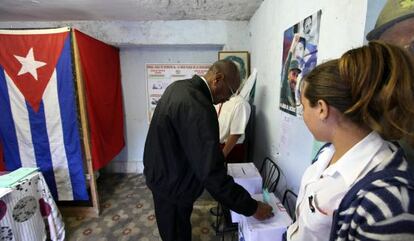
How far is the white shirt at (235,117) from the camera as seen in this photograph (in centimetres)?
180

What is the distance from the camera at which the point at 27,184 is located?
1591mm

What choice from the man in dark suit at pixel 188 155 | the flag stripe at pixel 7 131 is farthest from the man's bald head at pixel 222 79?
the flag stripe at pixel 7 131

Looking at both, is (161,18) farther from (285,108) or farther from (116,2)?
(285,108)

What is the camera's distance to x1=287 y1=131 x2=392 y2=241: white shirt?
0.49 meters

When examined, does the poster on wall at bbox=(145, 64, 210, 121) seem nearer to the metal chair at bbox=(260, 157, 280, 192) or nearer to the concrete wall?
the concrete wall

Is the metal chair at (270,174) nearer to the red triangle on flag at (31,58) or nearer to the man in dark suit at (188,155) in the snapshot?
the man in dark suit at (188,155)

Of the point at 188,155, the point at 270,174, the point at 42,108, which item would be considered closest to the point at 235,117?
the point at 270,174

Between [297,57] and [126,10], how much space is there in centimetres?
179

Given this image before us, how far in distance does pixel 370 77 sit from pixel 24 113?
2.39 m

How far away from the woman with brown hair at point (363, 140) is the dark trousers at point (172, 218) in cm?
78

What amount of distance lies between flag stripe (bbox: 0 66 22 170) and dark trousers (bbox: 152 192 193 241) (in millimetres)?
1596

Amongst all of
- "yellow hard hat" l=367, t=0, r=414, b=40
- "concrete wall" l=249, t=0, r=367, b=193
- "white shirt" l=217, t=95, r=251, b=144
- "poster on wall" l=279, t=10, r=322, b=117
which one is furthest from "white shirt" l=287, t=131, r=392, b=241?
"white shirt" l=217, t=95, r=251, b=144

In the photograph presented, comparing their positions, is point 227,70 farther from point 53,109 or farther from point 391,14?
point 53,109

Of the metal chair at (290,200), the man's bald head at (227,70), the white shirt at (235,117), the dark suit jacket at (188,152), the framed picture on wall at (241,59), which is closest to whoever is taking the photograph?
the dark suit jacket at (188,152)
